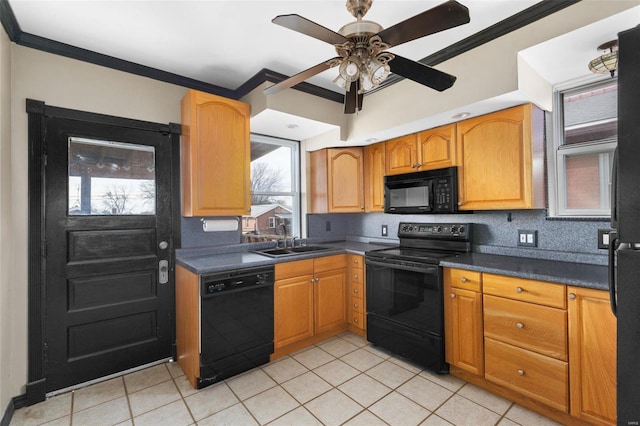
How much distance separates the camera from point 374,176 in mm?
3330

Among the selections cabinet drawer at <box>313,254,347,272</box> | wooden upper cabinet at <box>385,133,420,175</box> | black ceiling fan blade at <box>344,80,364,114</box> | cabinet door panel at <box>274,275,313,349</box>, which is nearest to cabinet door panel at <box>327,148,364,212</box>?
wooden upper cabinet at <box>385,133,420,175</box>

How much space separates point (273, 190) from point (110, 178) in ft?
5.10

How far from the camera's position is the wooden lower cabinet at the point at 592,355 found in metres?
1.60

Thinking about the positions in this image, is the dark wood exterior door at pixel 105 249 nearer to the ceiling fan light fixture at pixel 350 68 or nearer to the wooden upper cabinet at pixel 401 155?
the ceiling fan light fixture at pixel 350 68

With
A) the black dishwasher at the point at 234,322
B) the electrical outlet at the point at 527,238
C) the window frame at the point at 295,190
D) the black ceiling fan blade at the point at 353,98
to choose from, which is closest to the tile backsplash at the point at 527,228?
the electrical outlet at the point at 527,238

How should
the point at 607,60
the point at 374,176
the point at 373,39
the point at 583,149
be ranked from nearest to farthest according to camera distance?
the point at 373,39
the point at 607,60
the point at 583,149
the point at 374,176

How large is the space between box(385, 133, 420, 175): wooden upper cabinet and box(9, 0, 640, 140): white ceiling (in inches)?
31.0

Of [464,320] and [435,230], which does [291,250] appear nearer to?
[435,230]

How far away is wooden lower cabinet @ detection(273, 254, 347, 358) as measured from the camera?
2.69 metres

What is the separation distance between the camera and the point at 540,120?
7.43 ft

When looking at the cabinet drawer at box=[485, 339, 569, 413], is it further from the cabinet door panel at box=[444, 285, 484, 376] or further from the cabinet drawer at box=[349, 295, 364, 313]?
the cabinet drawer at box=[349, 295, 364, 313]

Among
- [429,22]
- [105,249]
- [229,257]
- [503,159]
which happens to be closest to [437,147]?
[503,159]

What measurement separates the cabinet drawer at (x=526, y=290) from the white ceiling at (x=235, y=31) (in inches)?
56.6

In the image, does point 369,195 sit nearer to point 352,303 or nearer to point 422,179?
point 422,179
